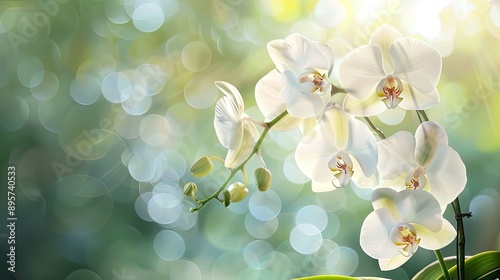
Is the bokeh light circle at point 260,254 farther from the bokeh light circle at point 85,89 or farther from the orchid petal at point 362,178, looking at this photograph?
the orchid petal at point 362,178

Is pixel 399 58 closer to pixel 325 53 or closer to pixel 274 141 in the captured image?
pixel 325 53

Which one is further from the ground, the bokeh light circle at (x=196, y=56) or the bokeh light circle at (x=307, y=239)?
the bokeh light circle at (x=196, y=56)

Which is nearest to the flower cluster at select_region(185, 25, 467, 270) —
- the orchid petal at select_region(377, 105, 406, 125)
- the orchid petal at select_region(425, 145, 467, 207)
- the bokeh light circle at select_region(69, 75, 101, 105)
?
the orchid petal at select_region(425, 145, 467, 207)

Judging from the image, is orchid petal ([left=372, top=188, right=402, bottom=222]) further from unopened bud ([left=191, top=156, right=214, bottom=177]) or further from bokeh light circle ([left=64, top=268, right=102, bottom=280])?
bokeh light circle ([left=64, top=268, right=102, bottom=280])

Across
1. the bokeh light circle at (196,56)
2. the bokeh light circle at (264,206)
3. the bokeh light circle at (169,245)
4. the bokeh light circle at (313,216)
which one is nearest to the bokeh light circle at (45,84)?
the bokeh light circle at (196,56)

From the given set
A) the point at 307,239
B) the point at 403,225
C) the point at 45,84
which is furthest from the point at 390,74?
the point at 45,84
